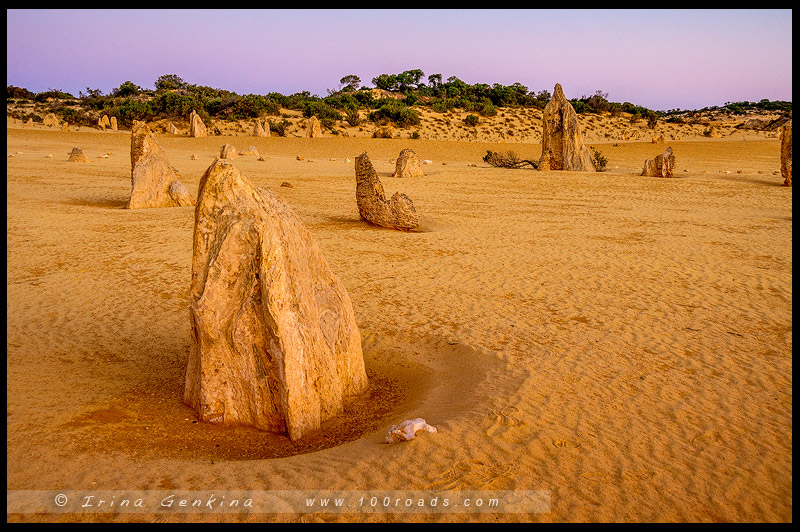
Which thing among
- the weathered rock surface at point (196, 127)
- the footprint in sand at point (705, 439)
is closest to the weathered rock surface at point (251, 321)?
the footprint in sand at point (705, 439)

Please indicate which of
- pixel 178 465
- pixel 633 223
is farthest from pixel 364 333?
pixel 633 223

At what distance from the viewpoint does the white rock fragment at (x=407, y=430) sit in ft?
13.7

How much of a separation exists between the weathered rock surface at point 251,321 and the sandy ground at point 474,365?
0.82 ft

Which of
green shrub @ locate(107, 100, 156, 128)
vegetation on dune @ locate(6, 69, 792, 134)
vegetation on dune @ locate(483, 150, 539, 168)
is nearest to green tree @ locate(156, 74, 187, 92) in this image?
vegetation on dune @ locate(6, 69, 792, 134)

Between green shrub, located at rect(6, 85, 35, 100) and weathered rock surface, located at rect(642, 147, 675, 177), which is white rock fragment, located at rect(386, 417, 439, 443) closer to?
weathered rock surface, located at rect(642, 147, 675, 177)

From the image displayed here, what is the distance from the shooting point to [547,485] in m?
3.78

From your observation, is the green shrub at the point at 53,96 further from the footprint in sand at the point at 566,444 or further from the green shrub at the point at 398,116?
the footprint in sand at the point at 566,444

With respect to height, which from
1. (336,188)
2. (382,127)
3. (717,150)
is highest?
(382,127)

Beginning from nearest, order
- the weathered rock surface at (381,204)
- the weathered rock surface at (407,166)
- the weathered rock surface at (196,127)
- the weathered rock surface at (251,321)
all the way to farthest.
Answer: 1. the weathered rock surface at (251,321)
2. the weathered rock surface at (381,204)
3. the weathered rock surface at (407,166)
4. the weathered rock surface at (196,127)

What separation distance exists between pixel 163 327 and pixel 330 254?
3.96m

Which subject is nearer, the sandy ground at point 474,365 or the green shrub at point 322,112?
the sandy ground at point 474,365

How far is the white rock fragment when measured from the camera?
4.19m

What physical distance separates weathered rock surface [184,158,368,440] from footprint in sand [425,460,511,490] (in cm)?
126

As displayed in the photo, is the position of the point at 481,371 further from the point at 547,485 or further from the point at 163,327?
the point at 163,327
